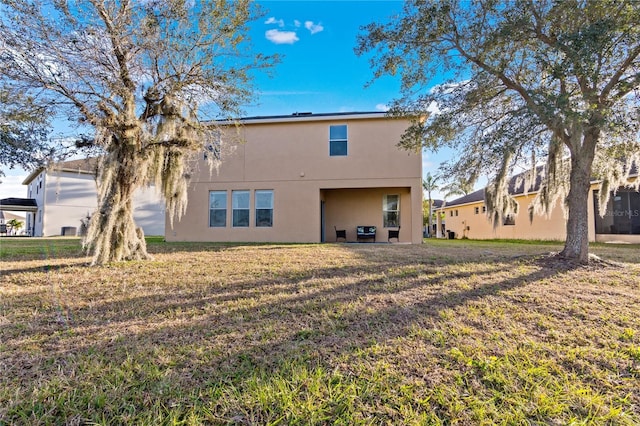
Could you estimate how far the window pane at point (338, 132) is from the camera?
11656 mm

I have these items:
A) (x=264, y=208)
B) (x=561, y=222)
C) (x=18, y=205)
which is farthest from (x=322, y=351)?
(x=18, y=205)

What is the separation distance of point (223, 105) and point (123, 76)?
6.48ft

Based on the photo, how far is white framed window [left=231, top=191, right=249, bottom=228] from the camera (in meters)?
12.1

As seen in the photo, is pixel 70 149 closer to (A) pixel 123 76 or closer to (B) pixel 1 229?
(A) pixel 123 76

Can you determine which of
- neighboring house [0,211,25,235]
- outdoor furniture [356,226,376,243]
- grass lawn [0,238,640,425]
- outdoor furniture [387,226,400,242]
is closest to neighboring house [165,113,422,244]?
outdoor furniture [387,226,400,242]

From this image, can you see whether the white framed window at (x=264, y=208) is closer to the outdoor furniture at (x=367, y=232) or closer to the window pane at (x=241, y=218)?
the window pane at (x=241, y=218)

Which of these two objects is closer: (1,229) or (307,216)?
(307,216)

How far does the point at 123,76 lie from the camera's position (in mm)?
5746

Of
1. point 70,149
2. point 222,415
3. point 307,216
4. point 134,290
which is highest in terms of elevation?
point 70,149

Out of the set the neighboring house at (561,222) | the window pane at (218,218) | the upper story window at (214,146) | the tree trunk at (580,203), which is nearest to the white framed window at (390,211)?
the neighboring house at (561,222)

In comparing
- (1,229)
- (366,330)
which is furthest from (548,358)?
(1,229)

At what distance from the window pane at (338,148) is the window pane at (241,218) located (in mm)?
4014

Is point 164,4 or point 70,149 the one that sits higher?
point 164,4

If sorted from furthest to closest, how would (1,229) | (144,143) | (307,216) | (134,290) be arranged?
1. (1,229)
2. (307,216)
3. (144,143)
4. (134,290)
